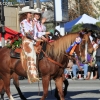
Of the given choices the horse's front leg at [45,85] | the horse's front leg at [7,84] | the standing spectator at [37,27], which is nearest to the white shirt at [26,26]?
the standing spectator at [37,27]

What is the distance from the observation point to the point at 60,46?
11273 mm

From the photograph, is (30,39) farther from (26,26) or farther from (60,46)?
(60,46)

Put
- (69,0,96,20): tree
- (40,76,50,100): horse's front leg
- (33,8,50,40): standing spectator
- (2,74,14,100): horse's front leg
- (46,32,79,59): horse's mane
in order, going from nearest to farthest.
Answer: (40,76,50,100): horse's front leg
(46,32,79,59): horse's mane
(33,8,50,40): standing spectator
(2,74,14,100): horse's front leg
(69,0,96,20): tree

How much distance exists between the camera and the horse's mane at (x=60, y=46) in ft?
36.9

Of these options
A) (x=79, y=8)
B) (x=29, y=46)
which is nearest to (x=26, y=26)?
(x=29, y=46)

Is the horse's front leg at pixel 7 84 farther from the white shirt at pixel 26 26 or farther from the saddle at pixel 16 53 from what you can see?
the white shirt at pixel 26 26

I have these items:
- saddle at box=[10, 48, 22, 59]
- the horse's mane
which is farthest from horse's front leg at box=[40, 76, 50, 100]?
saddle at box=[10, 48, 22, 59]

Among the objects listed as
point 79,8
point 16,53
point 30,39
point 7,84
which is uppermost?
point 79,8

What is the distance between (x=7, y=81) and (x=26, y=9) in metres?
2.11

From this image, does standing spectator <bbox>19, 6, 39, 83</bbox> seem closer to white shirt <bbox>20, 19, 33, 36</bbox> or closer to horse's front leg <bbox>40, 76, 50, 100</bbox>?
white shirt <bbox>20, 19, 33, 36</bbox>

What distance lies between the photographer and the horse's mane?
1123cm

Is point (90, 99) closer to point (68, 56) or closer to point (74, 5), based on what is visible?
point (68, 56)

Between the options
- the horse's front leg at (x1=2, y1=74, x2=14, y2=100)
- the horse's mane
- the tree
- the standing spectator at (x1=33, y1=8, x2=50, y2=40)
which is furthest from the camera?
the tree

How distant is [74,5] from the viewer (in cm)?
4888
